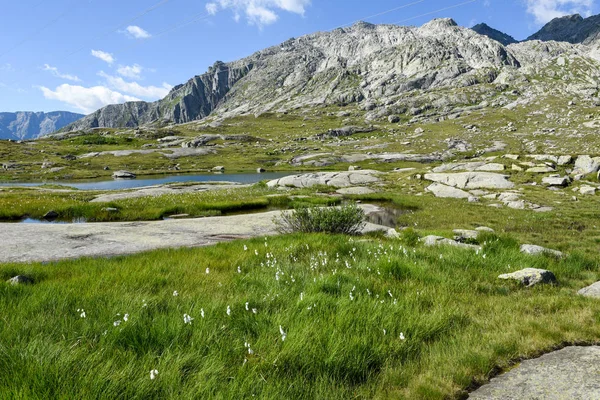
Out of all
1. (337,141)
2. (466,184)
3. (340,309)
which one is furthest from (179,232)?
(337,141)

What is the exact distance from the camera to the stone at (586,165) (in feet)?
140

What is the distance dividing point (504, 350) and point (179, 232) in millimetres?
13895

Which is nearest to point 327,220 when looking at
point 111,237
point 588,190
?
point 111,237

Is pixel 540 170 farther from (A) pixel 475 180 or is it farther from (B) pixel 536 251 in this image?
(B) pixel 536 251

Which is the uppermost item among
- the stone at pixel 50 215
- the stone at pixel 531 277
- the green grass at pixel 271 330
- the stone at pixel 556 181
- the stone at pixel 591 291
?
the green grass at pixel 271 330

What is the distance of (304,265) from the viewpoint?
825 centimetres

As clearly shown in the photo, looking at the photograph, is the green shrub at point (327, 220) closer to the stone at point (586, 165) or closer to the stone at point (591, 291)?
the stone at point (591, 291)

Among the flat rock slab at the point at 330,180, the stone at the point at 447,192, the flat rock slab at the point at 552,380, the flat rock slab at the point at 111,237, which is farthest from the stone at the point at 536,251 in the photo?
the flat rock slab at the point at 330,180

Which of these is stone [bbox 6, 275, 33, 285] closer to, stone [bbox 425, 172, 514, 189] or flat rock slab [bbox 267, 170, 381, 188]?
stone [bbox 425, 172, 514, 189]

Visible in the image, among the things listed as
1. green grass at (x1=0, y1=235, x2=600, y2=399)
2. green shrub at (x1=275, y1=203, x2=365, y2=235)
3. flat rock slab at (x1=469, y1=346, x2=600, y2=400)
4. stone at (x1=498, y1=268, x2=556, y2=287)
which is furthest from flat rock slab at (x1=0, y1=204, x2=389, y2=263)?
flat rock slab at (x1=469, y1=346, x2=600, y2=400)

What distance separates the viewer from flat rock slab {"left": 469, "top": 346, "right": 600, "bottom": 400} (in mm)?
3490

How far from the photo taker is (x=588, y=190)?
1407 inches

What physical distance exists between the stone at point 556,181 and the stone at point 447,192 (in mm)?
9877

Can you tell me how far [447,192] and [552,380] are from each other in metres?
40.1
